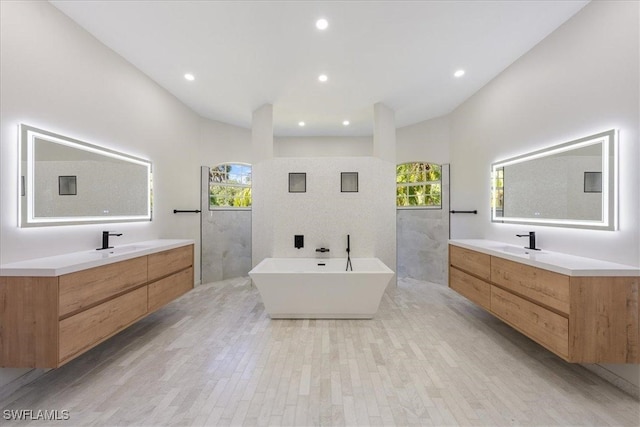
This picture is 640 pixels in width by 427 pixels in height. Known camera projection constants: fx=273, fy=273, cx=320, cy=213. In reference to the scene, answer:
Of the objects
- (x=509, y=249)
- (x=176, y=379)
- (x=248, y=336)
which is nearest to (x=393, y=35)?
(x=509, y=249)

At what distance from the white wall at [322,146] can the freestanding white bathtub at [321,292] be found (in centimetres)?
373

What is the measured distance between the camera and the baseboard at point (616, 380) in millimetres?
1921

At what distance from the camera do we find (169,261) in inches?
123

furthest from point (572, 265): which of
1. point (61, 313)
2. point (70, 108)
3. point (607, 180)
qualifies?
point (70, 108)

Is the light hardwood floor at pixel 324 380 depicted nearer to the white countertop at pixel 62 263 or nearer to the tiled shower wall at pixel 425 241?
the white countertop at pixel 62 263

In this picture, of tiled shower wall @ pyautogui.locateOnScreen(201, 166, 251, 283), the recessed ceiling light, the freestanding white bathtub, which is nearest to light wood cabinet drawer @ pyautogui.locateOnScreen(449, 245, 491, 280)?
the freestanding white bathtub

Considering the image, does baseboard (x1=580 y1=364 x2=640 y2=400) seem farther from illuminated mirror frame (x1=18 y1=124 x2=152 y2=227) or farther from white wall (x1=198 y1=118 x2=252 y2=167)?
white wall (x1=198 y1=118 x2=252 y2=167)

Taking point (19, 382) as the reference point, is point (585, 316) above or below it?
above

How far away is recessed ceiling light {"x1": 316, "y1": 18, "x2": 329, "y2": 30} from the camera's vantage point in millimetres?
2580

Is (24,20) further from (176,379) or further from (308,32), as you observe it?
(176,379)

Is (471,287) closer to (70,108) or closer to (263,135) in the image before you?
(263,135)

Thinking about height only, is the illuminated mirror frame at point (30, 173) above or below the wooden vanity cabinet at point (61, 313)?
above

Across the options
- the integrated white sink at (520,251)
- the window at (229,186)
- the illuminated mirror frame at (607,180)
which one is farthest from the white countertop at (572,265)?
the window at (229,186)

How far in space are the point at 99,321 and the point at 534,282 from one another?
349 cm
